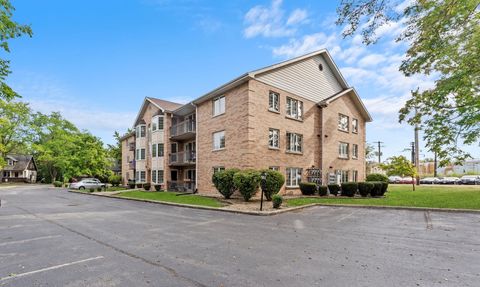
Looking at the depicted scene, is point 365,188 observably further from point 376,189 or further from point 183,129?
point 183,129

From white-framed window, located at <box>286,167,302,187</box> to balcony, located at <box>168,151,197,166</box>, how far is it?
Answer: 916 cm

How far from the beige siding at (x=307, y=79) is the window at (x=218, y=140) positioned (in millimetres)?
5347

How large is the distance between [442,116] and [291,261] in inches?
573

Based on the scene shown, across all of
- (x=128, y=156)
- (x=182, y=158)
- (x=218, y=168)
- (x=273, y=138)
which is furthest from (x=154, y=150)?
(x=273, y=138)

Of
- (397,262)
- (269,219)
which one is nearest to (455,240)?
(397,262)

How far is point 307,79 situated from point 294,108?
3.24m

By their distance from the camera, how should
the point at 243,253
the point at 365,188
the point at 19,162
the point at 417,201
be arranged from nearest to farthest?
the point at 243,253 < the point at 417,201 < the point at 365,188 < the point at 19,162

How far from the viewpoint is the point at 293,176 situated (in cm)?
2169

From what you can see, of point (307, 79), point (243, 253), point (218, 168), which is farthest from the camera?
point (307, 79)

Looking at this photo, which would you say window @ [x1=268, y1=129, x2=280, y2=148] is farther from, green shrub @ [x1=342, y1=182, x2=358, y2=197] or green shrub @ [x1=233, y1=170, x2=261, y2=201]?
green shrub @ [x1=342, y1=182, x2=358, y2=197]

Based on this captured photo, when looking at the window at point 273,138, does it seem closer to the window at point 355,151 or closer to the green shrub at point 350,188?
the green shrub at point 350,188

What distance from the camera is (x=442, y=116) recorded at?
49.5 ft

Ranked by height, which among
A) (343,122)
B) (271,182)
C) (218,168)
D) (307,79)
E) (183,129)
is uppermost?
(307,79)

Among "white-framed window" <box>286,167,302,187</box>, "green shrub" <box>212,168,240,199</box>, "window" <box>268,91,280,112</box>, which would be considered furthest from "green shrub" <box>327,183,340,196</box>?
"green shrub" <box>212,168,240,199</box>
